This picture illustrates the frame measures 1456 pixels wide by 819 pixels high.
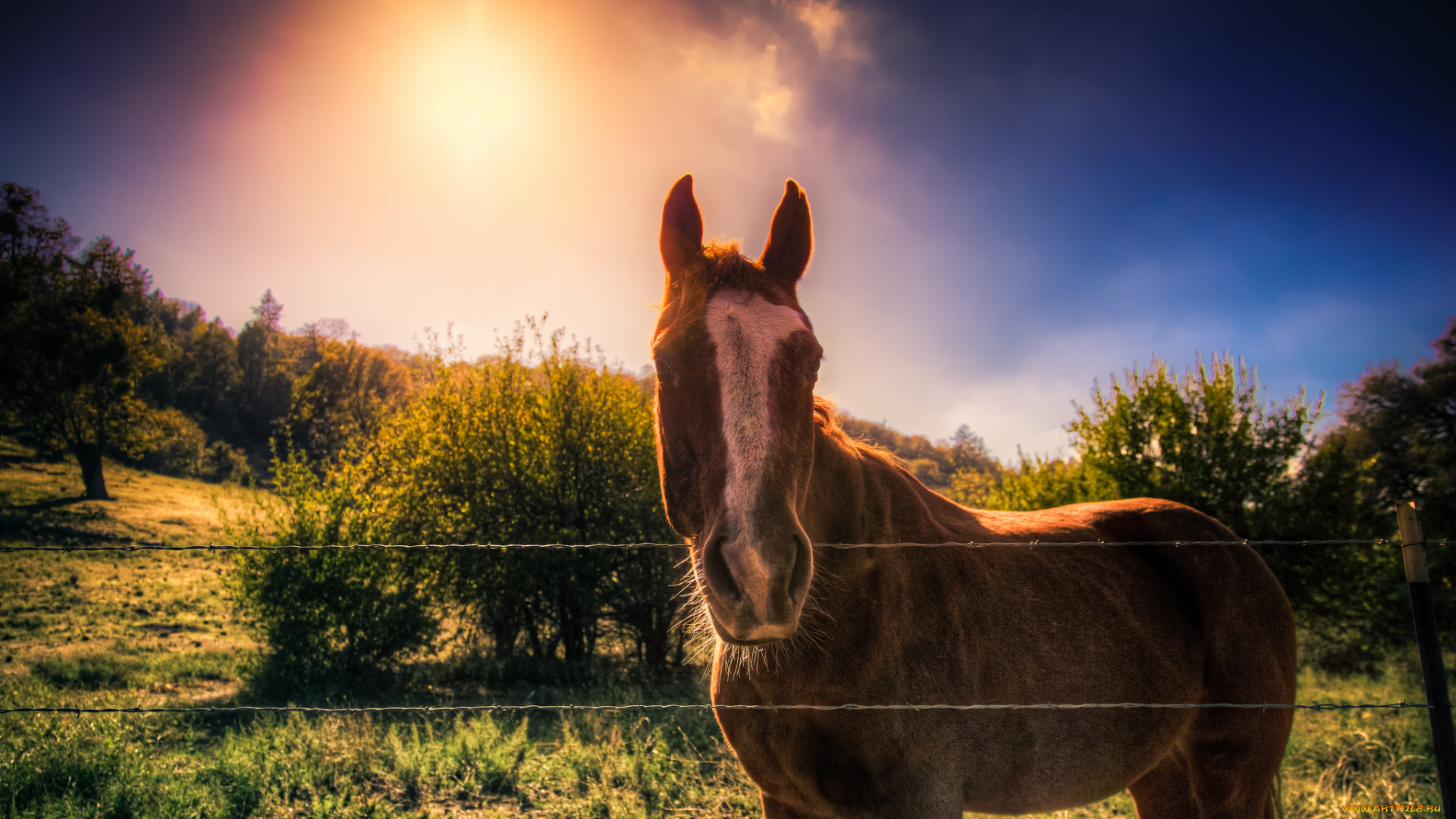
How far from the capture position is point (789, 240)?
2.06 meters

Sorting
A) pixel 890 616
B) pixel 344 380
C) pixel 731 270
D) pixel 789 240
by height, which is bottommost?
pixel 890 616

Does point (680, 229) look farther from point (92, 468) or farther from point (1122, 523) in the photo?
point (92, 468)

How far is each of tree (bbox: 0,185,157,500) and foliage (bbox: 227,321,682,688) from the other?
81.0 feet

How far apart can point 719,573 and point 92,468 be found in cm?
3775

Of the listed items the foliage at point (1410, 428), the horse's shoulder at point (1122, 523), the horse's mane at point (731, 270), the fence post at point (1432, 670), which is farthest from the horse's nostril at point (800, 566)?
the foliage at point (1410, 428)

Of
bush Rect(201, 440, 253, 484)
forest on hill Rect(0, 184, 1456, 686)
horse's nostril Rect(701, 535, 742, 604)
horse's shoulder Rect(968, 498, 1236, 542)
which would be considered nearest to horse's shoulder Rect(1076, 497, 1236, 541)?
horse's shoulder Rect(968, 498, 1236, 542)

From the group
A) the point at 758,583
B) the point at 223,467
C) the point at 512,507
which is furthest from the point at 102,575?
the point at 758,583

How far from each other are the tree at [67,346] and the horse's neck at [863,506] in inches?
1428

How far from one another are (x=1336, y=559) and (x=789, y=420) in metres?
14.3

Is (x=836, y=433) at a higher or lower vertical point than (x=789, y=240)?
lower

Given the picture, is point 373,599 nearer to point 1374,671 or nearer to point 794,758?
point 794,758

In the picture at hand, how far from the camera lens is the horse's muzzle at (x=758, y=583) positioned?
127cm

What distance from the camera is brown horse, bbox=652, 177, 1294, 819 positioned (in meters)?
1.51

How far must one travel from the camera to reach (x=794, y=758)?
5.91ft
